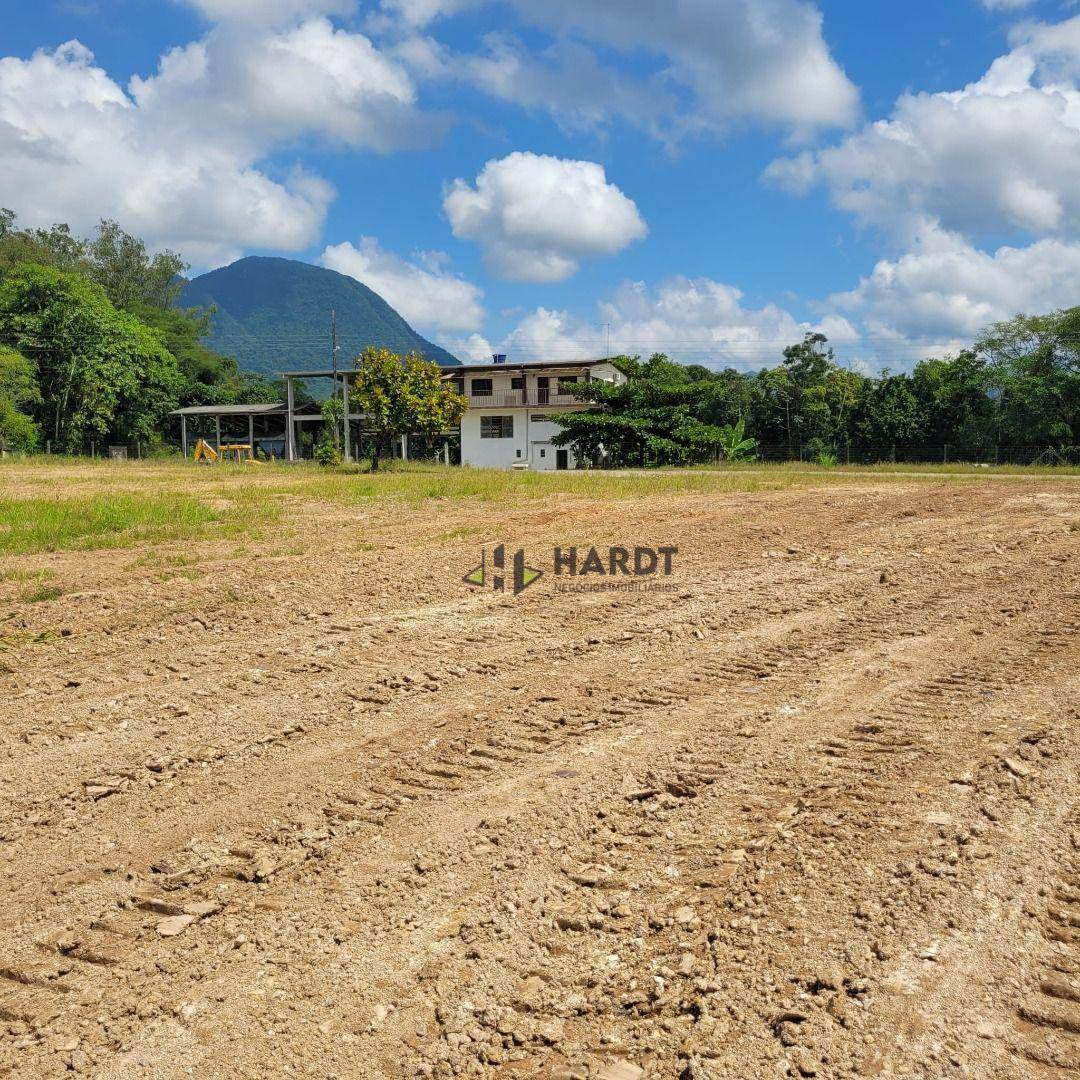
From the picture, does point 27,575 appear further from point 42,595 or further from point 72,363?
point 72,363

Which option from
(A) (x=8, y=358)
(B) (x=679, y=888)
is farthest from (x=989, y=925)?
(A) (x=8, y=358)

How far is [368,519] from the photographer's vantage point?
12.7m

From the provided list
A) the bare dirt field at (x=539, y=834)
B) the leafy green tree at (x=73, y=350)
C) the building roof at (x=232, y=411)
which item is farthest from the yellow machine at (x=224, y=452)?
the bare dirt field at (x=539, y=834)

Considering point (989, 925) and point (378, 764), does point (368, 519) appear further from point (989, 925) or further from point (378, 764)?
point (989, 925)

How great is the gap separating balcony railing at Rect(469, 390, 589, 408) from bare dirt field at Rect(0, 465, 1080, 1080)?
39.3 m

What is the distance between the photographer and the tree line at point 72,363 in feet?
142

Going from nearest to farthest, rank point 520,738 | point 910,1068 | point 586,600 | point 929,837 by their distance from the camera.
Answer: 1. point 910,1068
2. point 929,837
3. point 520,738
4. point 586,600

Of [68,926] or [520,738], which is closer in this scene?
[68,926]

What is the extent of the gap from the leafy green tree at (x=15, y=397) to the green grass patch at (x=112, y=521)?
2973 centimetres

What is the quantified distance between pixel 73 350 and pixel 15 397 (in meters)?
6.04

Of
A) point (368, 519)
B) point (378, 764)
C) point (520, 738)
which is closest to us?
point (378, 764)

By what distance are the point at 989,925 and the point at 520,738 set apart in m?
2.39

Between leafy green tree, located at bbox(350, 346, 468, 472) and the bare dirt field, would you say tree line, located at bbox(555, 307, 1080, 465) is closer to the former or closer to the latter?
leafy green tree, located at bbox(350, 346, 468, 472)

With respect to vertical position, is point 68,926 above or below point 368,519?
below
